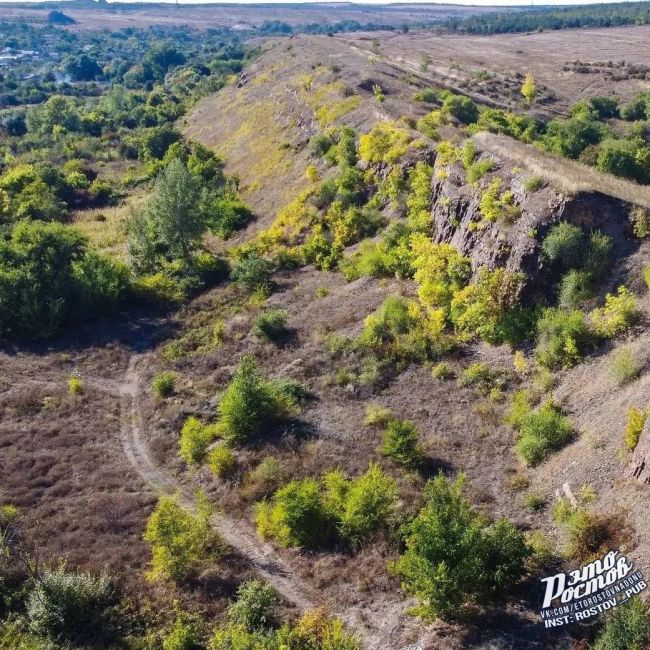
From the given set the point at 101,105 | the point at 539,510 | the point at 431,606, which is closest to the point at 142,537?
the point at 431,606

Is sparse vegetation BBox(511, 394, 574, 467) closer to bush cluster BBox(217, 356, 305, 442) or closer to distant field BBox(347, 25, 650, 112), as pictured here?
bush cluster BBox(217, 356, 305, 442)

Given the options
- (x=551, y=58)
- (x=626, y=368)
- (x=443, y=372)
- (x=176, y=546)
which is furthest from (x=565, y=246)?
(x=551, y=58)

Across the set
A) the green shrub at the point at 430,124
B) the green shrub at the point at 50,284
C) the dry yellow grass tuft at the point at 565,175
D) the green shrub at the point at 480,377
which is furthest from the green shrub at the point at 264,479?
the green shrub at the point at 430,124

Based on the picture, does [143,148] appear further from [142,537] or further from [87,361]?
[142,537]

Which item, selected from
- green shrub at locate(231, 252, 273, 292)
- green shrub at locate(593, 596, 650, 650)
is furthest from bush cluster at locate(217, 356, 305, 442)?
green shrub at locate(593, 596, 650, 650)

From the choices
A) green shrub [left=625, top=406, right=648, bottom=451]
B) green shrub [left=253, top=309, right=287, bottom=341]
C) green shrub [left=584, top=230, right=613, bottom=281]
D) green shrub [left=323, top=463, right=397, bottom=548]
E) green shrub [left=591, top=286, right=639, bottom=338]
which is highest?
green shrub [left=584, top=230, right=613, bottom=281]

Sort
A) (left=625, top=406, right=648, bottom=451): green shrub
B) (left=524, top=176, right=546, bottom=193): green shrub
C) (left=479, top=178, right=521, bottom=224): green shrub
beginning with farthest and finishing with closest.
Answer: (left=479, top=178, right=521, bottom=224): green shrub → (left=524, top=176, right=546, bottom=193): green shrub → (left=625, top=406, right=648, bottom=451): green shrub
